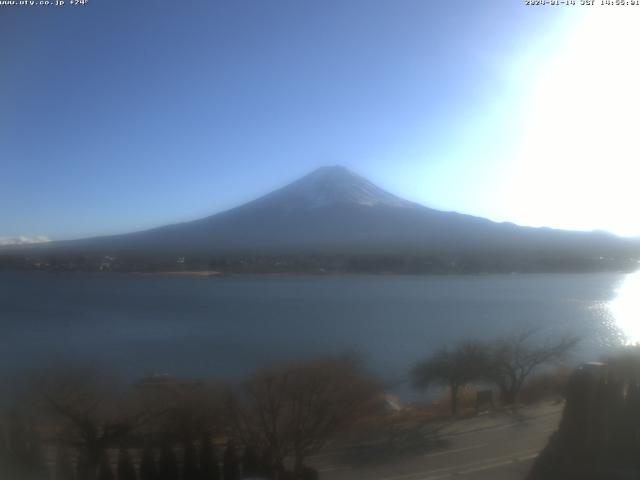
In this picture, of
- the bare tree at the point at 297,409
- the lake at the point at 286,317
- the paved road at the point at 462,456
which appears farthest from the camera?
the lake at the point at 286,317

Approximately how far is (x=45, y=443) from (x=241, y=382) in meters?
1.13

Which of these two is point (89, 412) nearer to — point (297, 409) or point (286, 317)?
point (297, 409)

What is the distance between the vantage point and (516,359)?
4215 mm

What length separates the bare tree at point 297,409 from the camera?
3377 millimetres

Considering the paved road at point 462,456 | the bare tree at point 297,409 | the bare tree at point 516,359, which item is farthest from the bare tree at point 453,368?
the bare tree at point 297,409

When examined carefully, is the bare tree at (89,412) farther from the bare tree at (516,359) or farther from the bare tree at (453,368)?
the bare tree at (516,359)

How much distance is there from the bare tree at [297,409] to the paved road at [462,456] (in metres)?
0.14

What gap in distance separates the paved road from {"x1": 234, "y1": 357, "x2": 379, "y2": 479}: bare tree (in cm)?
14

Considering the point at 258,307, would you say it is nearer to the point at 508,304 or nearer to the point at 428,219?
the point at 508,304

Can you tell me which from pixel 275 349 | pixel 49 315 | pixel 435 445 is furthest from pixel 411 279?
pixel 49 315

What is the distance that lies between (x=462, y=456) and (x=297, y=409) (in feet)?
3.17

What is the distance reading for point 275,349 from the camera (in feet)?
14.2

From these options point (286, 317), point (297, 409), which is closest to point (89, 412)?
point (297, 409)

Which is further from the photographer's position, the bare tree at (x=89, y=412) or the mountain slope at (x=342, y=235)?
the mountain slope at (x=342, y=235)
